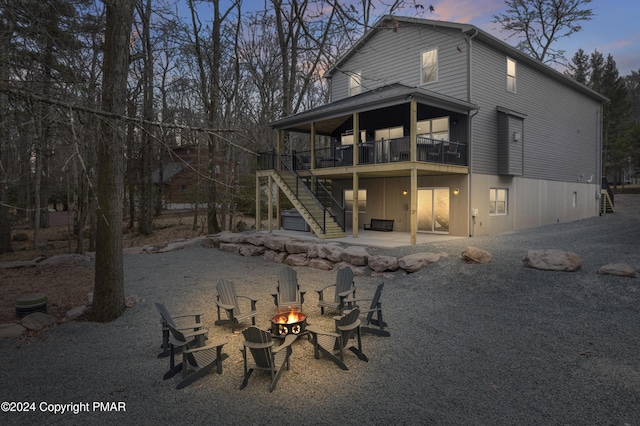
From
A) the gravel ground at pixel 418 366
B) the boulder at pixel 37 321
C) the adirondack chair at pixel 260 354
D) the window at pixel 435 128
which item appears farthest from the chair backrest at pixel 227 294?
the window at pixel 435 128

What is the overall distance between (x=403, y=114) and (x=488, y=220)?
604 cm

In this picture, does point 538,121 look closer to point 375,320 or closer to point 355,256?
point 355,256

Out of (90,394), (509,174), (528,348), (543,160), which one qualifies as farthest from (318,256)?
(543,160)

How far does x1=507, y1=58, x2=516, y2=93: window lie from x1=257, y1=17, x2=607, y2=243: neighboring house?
78mm

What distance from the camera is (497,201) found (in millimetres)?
16734

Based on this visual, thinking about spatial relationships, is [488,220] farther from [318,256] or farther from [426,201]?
[318,256]

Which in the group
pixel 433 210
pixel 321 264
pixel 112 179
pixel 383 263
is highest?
pixel 112 179

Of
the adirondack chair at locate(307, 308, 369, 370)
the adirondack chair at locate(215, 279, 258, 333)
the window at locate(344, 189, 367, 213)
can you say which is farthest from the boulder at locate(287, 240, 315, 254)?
the adirondack chair at locate(307, 308, 369, 370)

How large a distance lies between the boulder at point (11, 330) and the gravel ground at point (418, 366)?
0.29 metres

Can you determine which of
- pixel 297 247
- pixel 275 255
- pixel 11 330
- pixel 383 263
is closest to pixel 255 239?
pixel 275 255

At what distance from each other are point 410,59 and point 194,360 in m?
16.1

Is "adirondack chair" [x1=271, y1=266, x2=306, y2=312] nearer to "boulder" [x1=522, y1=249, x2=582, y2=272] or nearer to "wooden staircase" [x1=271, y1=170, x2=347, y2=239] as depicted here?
"boulder" [x1=522, y1=249, x2=582, y2=272]

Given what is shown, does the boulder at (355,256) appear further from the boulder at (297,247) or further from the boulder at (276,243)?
the boulder at (276,243)

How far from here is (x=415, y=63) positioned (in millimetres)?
16766
